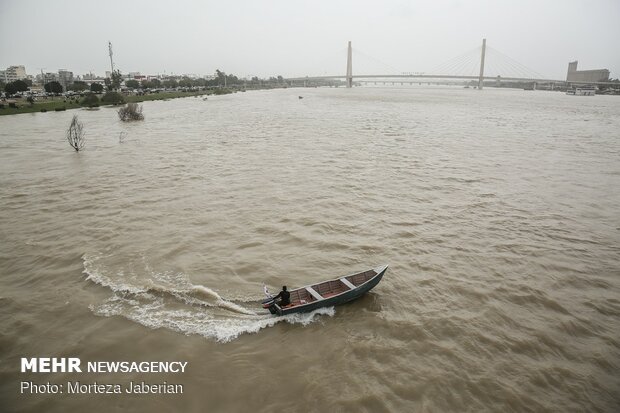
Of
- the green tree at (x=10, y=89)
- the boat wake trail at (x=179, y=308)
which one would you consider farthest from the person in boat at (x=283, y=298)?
the green tree at (x=10, y=89)

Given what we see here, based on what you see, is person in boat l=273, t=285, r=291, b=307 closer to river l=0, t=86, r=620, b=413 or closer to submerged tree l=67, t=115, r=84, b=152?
river l=0, t=86, r=620, b=413

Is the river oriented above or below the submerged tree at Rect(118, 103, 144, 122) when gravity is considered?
below

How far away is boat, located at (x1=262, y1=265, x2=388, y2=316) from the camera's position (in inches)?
425

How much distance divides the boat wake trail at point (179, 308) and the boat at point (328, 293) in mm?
344

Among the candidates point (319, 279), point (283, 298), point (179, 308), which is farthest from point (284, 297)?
point (179, 308)

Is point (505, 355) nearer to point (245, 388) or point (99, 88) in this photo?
point (245, 388)

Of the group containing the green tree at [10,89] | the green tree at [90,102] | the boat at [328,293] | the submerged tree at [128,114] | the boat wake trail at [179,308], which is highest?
the green tree at [10,89]

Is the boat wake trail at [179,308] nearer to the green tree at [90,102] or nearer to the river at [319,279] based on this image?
the river at [319,279]

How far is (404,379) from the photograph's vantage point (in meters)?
8.99

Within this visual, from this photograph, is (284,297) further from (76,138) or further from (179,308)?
(76,138)

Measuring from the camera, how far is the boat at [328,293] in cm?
1079

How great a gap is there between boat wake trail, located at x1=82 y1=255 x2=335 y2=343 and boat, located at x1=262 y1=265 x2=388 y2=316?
344mm

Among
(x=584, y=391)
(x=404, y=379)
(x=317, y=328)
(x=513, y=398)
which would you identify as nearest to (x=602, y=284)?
(x=584, y=391)

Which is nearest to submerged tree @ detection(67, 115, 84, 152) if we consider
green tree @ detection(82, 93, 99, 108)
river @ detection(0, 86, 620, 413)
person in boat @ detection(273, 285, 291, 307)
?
river @ detection(0, 86, 620, 413)
